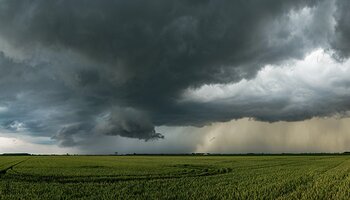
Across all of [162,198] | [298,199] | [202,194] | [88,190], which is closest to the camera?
[298,199]

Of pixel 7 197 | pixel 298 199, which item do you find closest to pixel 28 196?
pixel 7 197

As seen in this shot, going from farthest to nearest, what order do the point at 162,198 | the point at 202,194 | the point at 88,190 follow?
the point at 88,190 → the point at 202,194 → the point at 162,198

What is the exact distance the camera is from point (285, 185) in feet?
93.6

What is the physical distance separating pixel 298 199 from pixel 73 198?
1415 cm

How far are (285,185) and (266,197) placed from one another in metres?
7.31

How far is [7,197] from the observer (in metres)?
24.6

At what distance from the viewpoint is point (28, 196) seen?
2488 centimetres

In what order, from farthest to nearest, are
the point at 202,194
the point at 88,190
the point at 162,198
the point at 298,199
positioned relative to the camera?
the point at 88,190
the point at 202,194
the point at 162,198
the point at 298,199

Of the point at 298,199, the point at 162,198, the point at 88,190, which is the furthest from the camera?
the point at 88,190

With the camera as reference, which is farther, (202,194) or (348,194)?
(202,194)

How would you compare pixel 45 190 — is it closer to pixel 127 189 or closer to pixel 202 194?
pixel 127 189

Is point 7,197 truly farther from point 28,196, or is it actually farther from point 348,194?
point 348,194

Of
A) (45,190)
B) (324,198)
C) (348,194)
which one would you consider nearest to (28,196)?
(45,190)

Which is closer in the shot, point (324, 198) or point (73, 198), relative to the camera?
point (324, 198)
